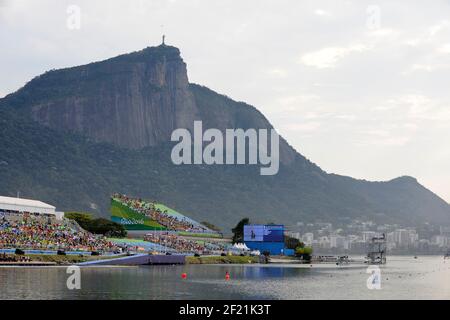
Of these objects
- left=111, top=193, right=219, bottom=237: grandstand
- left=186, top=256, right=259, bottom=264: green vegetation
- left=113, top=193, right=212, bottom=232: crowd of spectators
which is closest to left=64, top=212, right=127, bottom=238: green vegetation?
left=111, top=193, right=219, bottom=237: grandstand

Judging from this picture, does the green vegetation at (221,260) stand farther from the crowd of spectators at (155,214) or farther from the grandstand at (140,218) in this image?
the crowd of spectators at (155,214)

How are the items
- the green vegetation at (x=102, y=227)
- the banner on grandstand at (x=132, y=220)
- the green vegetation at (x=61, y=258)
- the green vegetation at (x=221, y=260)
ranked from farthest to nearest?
1. the banner on grandstand at (x=132, y=220)
2. the green vegetation at (x=102, y=227)
3. the green vegetation at (x=221, y=260)
4. the green vegetation at (x=61, y=258)

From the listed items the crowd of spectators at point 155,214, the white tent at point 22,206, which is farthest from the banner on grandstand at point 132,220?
the white tent at point 22,206

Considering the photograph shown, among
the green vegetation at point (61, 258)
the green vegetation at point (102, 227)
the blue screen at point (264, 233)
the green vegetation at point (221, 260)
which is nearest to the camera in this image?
the green vegetation at point (61, 258)

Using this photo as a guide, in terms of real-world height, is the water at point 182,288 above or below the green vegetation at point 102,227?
below

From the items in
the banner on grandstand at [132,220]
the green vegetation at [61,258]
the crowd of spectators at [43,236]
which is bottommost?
the green vegetation at [61,258]

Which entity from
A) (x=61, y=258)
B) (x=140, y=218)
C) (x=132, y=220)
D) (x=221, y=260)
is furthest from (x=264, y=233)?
(x=61, y=258)

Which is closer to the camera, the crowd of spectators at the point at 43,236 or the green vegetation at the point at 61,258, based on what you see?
the green vegetation at the point at 61,258

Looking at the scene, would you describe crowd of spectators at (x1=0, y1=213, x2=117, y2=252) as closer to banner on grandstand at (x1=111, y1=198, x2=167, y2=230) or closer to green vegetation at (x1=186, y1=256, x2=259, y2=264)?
green vegetation at (x1=186, y1=256, x2=259, y2=264)
